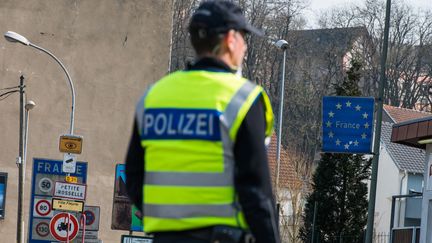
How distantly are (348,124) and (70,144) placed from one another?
617 cm

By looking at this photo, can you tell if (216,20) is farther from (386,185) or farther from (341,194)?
(386,185)

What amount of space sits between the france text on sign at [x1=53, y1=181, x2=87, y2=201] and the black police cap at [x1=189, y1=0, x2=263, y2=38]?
18947mm

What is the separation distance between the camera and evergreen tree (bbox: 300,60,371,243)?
38.8 metres

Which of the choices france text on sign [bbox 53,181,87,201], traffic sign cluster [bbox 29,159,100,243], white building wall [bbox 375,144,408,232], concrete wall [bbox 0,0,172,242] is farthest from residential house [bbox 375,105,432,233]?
france text on sign [bbox 53,181,87,201]

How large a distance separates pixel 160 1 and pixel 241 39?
39279 millimetres

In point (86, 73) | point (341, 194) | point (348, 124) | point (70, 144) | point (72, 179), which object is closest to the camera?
point (348, 124)

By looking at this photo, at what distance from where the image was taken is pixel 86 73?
4316cm

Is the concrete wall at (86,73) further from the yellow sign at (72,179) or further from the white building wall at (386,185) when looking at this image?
the white building wall at (386,185)

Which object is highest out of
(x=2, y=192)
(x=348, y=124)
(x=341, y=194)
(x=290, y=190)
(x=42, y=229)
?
(x=348, y=124)

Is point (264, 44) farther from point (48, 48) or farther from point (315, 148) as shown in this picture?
point (48, 48)

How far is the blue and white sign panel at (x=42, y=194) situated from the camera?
77.9 feet

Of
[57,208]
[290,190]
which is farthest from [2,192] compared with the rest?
[57,208]

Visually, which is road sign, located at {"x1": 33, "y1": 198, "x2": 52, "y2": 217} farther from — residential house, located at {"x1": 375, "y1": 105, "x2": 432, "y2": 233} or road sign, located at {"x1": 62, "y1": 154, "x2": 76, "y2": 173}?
residential house, located at {"x1": 375, "y1": 105, "x2": 432, "y2": 233}

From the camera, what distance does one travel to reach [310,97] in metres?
74.9
